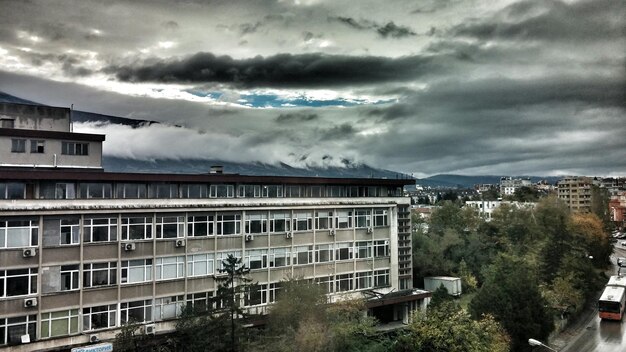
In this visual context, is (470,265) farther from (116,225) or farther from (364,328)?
(116,225)

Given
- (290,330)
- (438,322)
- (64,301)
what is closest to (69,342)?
(64,301)

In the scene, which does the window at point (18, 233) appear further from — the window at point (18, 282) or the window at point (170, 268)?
the window at point (170, 268)

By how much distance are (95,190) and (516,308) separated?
2903 cm

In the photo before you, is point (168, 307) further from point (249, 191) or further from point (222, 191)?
point (249, 191)

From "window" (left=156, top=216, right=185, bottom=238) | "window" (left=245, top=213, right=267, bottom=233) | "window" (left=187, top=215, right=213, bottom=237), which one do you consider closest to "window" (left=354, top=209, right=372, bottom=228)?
"window" (left=245, top=213, right=267, bottom=233)

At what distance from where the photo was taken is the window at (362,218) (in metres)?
41.2

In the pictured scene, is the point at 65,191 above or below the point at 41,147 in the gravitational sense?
below

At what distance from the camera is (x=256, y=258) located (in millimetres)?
35312

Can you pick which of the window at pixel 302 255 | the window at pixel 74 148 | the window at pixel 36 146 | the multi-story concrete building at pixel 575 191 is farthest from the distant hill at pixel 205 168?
the multi-story concrete building at pixel 575 191

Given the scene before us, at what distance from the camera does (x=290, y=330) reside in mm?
27562

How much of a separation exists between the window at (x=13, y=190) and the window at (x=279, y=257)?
16.2 m

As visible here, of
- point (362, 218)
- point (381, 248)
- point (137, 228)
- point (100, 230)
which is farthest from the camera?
point (381, 248)

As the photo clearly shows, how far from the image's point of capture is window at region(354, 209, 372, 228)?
41.2 m

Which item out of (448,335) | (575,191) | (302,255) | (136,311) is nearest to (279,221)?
(302,255)
